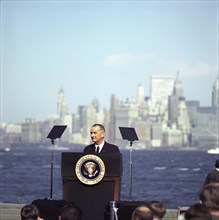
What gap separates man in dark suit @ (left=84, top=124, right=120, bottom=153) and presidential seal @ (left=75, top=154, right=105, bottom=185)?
293 mm

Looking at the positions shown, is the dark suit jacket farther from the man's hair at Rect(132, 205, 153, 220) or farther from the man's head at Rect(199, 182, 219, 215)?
the man's head at Rect(199, 182, 219, 215)

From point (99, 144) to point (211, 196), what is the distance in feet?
14.6

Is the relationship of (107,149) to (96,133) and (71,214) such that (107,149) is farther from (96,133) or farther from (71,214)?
(71,214)

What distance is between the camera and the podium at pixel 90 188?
482 inches

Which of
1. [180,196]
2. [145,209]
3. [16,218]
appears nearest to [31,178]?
[180,196]

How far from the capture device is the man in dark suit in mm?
12492

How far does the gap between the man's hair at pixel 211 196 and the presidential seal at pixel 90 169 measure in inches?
154

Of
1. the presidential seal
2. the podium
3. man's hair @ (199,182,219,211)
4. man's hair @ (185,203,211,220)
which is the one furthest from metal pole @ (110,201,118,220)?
man's hair @ (185,203,211,220)

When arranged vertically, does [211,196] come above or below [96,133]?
below

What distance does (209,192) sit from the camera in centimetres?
840

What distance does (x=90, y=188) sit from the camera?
12352mm

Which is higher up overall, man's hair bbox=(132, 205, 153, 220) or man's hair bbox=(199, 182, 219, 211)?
man's hair bbox=(199, 182, 219, 211)

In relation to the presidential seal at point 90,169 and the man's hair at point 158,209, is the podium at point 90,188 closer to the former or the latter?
the presidential seal at point 90,169

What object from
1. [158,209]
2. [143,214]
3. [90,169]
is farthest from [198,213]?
[90,169]
